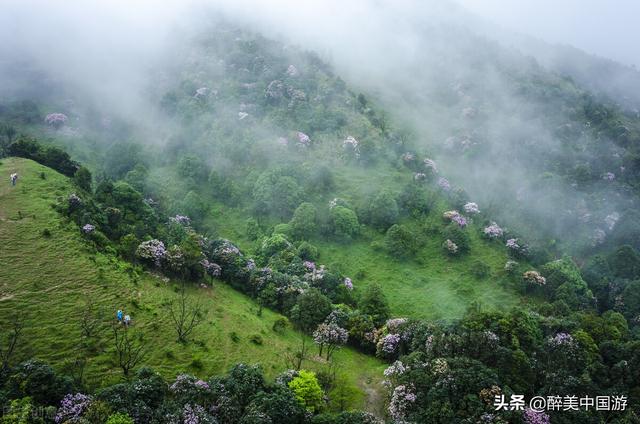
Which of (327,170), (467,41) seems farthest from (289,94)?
(467,41)

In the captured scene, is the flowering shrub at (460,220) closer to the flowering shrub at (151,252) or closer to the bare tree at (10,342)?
the flowering shrub at (151,252)

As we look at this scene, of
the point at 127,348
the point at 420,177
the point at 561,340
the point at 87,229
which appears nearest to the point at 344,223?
the point at 420,177

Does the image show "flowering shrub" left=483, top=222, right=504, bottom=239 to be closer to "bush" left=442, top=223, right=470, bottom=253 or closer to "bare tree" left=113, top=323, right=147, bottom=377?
"bush" left=442, top=223, right=470, bottom=253

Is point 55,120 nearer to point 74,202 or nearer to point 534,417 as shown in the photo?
point 74,202

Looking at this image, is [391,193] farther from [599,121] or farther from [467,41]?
[467,41]

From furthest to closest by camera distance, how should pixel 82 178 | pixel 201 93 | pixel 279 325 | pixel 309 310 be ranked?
1. pixel 201 93
2. pixel 82 178
3. pixel 309 310
4. pixel 279 325

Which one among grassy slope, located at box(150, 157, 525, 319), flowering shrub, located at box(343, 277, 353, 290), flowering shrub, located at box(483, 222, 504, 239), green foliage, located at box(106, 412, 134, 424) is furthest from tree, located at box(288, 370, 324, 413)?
flowering shrub, located at box(483, 222, 504, 239)
